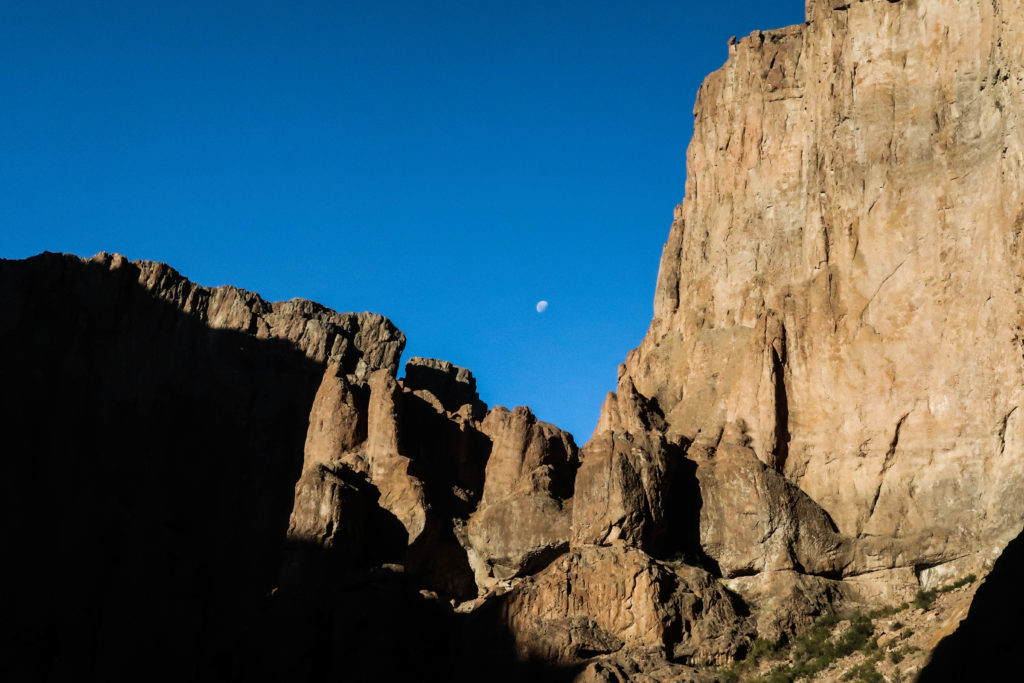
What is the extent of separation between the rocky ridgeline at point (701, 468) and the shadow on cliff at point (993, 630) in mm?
550

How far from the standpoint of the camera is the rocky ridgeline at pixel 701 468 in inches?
2111

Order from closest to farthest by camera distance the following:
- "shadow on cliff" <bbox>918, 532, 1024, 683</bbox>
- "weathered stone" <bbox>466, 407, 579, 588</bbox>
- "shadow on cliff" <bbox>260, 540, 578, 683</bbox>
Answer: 1. "shadow on cliff" <bbox>918, 532, 1024, 683</bbox>
2. "shadow on cliff" <bbox>260, 540, 578, 683</bbox>
3. "weathered stone" <bbox>466, 407, 579, 588</bbox>

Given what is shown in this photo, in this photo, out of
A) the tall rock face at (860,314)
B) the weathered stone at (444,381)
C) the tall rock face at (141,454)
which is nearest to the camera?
the tall rock face at (860,314)

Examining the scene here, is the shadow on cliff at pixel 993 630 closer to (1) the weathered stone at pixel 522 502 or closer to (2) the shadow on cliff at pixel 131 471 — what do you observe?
(1) the weathered stone at pixel 522 502

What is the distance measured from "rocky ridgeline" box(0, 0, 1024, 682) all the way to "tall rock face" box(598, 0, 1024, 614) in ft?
0.44

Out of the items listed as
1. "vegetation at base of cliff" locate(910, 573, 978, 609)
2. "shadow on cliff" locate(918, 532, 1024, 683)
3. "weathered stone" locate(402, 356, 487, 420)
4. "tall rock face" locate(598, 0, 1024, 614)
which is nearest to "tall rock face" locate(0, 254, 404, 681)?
"weathered stone" locate(402, 356, 487, 420)

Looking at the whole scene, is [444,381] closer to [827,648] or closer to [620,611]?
[620,611]

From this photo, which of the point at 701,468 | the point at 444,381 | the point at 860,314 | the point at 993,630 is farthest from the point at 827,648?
the point at 444,381

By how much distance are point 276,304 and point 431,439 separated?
25628 millimetres

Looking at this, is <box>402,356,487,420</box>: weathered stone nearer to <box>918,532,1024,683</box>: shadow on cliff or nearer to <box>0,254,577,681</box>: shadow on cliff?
<box>0,254,577,681</box>: shadow on cliff

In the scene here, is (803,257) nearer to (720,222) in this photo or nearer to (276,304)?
(720,222)

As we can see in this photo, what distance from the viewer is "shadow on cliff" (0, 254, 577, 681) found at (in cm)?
7338

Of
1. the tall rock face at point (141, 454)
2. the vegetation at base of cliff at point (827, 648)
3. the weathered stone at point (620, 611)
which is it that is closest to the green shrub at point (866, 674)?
the vegetation at base of cliff at point (827, 648)

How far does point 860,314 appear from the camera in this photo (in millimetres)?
60312
